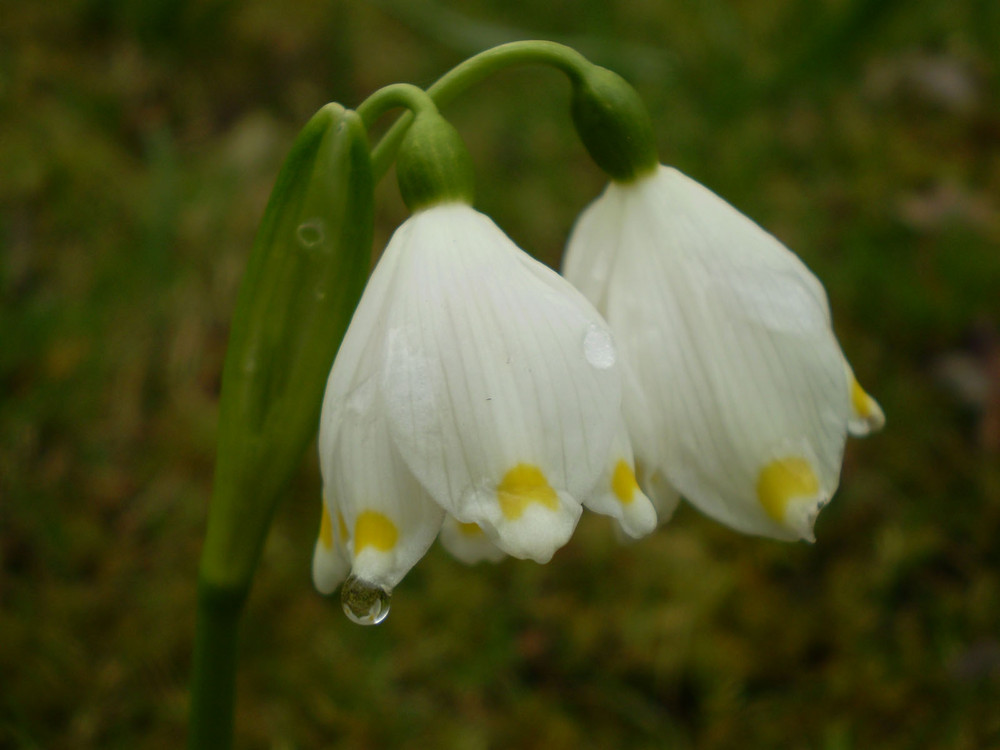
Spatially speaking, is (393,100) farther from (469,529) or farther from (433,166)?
(469,529)

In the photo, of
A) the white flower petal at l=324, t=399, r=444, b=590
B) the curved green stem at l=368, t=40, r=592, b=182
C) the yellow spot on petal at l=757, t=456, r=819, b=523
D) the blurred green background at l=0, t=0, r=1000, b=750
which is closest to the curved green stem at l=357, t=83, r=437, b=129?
the curved green stem at l=368, t=40, r=592, b=182

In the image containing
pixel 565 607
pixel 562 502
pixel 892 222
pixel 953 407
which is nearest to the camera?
pixel 562 502

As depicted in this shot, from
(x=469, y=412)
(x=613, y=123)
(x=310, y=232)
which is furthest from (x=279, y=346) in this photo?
(x=613, y=123)

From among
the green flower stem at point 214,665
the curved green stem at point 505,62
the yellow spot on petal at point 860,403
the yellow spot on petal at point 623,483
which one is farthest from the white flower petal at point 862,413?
the green flower stem at point 214,665

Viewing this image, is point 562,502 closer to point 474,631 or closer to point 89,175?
point 474,631

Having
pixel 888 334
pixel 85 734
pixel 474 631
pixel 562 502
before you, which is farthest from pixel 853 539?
pixel 85 734
